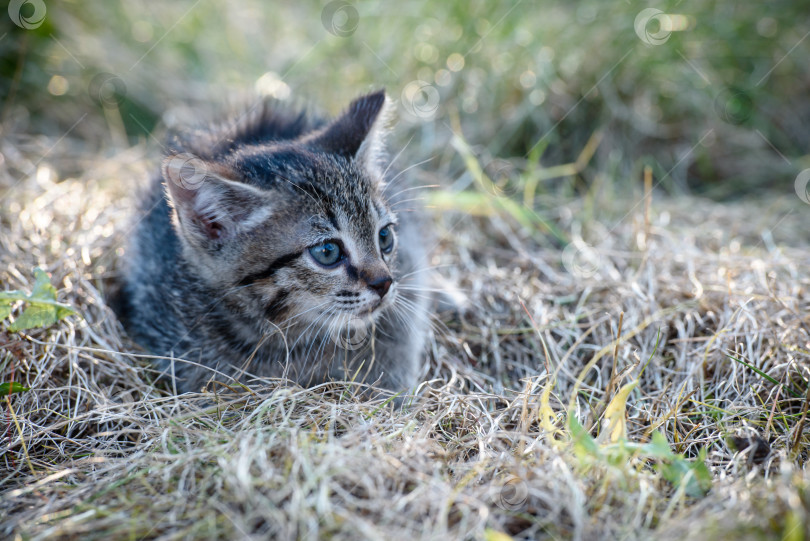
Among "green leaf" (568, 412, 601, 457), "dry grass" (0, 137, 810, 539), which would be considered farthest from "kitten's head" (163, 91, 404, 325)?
→ "green leaf" (568, 412, 601, 457)

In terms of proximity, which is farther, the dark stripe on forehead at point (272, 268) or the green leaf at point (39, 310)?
the dark stripe on forehead at point (272, 268)

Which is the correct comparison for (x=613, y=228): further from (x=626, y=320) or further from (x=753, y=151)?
(x=753, y=151)

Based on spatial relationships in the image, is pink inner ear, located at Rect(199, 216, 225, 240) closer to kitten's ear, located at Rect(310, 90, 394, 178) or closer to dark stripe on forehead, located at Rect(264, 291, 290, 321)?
dark stripe on forehead, located at Rect(264, 291, 290, 321)

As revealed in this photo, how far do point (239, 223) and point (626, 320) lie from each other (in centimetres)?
172

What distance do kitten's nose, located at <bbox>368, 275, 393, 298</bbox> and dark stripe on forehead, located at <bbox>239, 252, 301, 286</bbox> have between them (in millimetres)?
300

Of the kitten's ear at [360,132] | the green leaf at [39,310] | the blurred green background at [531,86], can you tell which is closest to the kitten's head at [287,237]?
the kitten's ear at [360,132]

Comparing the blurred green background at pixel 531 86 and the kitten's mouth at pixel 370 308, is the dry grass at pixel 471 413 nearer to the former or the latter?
the kitten's mouth at pixel 370 308

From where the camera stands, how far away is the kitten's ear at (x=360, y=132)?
2.59 meters

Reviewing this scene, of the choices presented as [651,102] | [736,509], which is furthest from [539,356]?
[651,102]

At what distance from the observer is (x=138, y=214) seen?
3.12 meters

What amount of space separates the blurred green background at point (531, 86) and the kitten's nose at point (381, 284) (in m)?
1.92

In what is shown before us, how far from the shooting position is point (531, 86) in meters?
4.31

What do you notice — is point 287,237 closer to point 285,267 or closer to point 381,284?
point 285,267

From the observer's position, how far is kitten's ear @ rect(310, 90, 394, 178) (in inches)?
102
